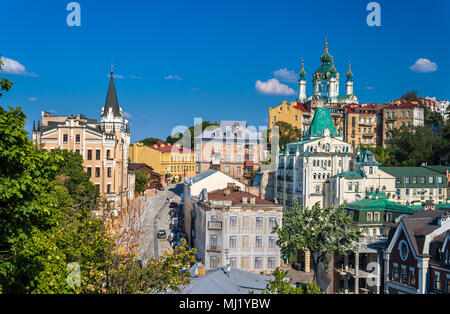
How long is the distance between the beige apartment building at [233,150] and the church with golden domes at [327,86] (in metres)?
30.4

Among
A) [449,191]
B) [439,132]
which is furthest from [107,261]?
[439,132]

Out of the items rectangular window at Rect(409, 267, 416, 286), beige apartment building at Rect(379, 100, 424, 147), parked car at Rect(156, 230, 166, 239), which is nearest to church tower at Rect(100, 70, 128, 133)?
parked car at Rect(156, 230, 166, 239)

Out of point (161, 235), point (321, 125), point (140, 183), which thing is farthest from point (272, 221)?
point (140, 183)

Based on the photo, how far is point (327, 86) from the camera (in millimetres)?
116312

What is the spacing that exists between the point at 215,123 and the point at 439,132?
178 feet

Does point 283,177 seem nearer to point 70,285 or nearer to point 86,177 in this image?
point 86,177

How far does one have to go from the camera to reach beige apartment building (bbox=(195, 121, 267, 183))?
273ft

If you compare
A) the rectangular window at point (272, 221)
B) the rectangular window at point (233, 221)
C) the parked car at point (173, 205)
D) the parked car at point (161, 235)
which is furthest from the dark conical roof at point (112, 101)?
the rectangular window at point (272, 221)

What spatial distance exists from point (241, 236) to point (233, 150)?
47.3 m

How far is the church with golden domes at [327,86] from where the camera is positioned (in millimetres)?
113606

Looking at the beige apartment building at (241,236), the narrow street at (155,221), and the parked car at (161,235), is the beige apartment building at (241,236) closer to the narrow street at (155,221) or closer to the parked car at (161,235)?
the narrow street at (155,221)

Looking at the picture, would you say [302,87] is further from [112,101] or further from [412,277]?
[412,277]

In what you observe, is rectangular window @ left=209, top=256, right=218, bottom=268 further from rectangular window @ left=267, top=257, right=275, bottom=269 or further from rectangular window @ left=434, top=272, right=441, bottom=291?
rectangular window @ left=434, top=272, right=441, bottom=291

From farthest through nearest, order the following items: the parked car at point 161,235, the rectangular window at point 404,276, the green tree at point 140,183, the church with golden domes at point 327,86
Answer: the church with golden domes at point 327,86, the green tree at point 140,183, the parked car at point 161,235, the rectangular window at point 404,276
